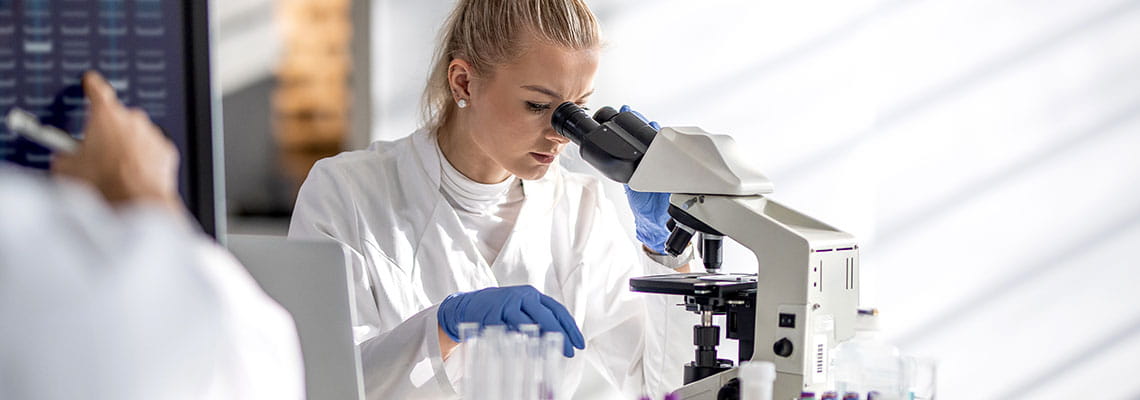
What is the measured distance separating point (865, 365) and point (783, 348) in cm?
11

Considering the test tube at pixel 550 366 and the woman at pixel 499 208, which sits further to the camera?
the woman at pixel 499 208

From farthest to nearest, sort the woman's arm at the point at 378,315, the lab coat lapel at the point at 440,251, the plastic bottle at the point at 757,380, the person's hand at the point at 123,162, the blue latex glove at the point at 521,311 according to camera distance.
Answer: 1. the lab coat lapel at the point at 440,251
2. the woman's arm at the point at 378,315
3. the blue latex glove at the point at 521,311
4. the plastic bottle at the point at 757,380
5. the person's hand at the point at 123,162

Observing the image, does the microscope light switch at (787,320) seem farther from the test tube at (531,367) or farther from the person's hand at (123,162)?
the person's hand at (123,162)

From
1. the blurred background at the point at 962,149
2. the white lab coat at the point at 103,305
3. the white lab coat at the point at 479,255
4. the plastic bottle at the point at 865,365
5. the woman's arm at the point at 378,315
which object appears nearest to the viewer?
the white lab coat at the point at 103,305

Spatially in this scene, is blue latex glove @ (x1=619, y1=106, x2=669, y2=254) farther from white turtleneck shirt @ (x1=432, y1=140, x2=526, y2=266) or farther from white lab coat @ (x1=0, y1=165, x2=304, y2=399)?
white lab coat @ (x1=0, y1=165, x2=304, y2=399)

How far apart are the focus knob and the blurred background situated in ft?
6.19

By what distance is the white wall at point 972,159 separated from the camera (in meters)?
3.24

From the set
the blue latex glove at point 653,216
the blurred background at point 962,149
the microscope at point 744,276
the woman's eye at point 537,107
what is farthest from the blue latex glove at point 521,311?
the blurred background at point 962,149

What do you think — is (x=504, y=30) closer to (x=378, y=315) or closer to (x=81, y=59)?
(x=378, y=315)

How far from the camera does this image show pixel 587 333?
2092 millimetres

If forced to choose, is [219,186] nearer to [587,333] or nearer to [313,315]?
[313,315]

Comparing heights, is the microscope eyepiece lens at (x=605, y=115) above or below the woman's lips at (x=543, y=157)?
above

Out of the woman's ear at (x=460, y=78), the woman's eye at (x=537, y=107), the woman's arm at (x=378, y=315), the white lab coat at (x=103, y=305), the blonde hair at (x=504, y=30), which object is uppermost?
the blonde hair at (x=504, y=30)

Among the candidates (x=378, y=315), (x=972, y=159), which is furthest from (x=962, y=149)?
(x=378, y=315)
